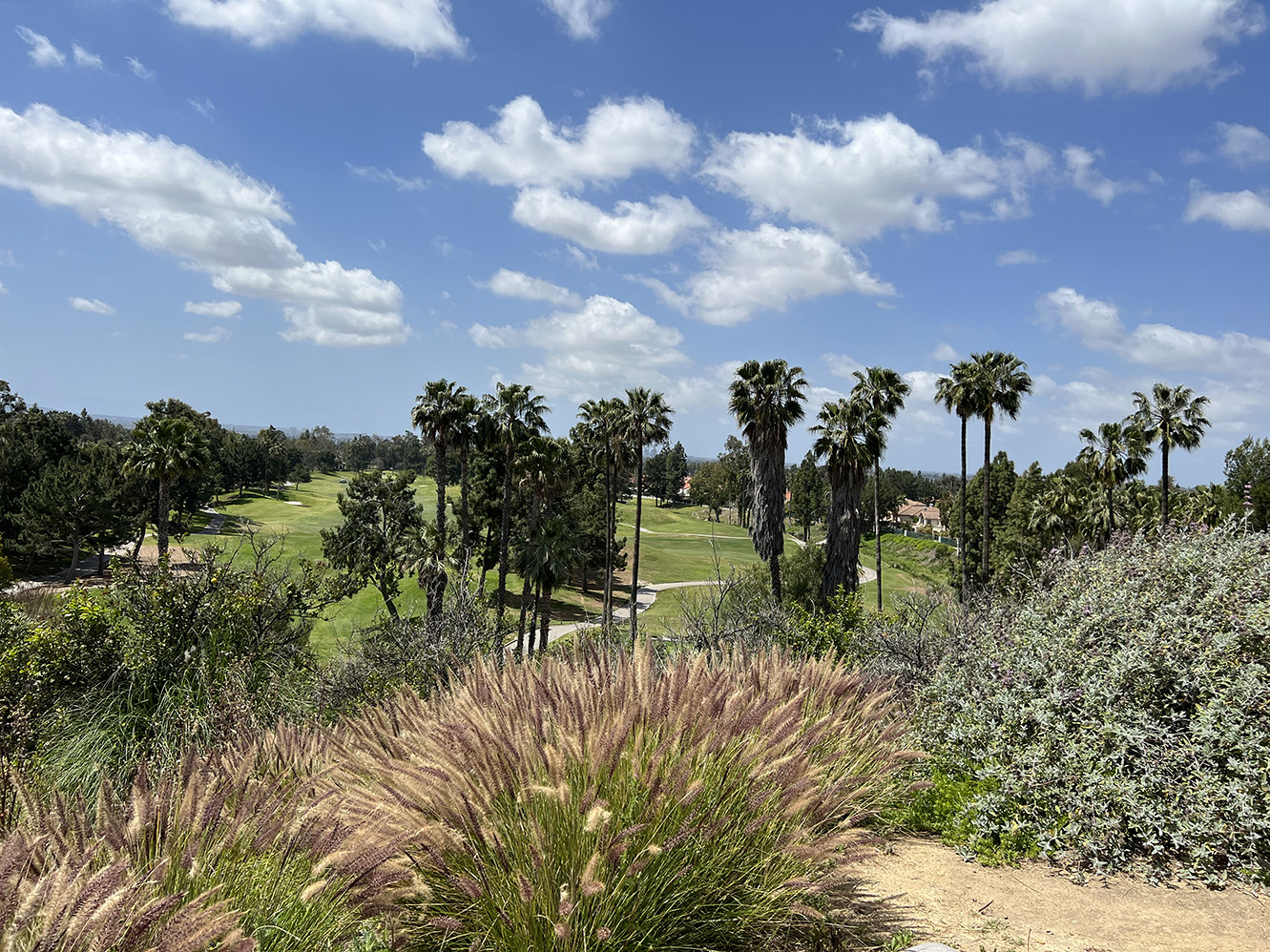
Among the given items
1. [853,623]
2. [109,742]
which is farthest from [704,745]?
[853,623]

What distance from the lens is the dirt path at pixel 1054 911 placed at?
14.1ft

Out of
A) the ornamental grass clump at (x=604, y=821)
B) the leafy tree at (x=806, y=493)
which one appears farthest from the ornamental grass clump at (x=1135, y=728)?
the leafy tree at (x=806, y=493)

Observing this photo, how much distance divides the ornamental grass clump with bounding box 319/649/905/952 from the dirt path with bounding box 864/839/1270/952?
0.92 meters

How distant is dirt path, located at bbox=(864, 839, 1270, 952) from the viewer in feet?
14.1

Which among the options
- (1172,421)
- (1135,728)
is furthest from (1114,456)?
(1135,728)

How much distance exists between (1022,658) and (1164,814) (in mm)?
1821

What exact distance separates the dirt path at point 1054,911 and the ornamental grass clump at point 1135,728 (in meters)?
0.25

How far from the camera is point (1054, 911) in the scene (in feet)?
15.5

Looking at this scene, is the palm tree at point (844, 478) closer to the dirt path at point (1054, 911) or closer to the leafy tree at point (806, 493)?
the dirt path at point (1054, 911)

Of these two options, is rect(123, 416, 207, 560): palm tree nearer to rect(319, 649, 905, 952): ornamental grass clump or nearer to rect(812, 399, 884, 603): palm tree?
rect(812, 399, 884, 603): palm tree

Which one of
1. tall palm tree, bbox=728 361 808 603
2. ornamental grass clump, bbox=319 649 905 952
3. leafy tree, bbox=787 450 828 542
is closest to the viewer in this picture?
ornamental grass clump, bbox=319 649 905 952

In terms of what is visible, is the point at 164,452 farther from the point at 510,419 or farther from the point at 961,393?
the point at 961,393

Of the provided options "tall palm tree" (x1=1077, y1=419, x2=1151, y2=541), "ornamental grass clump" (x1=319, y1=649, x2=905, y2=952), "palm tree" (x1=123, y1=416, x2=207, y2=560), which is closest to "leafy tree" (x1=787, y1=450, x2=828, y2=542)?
"tall palm tree" (x1=1077, y1=419, x2=1151, y2=541)

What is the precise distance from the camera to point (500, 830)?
3369mm
